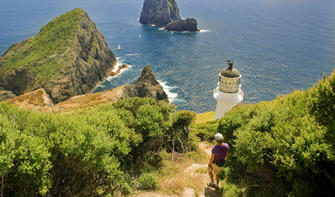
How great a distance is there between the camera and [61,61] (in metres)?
71.1

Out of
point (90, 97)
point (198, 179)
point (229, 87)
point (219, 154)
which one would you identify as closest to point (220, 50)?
point (90, 97)

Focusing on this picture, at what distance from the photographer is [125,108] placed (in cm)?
1551

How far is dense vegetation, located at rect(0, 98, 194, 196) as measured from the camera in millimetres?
7641

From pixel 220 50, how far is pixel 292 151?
294 ft

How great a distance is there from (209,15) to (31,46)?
117795 mm

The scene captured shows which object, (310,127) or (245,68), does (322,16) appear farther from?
(310,127)

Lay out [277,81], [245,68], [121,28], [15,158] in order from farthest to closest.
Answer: [121,28], [245,68], [277,81], [15,158]

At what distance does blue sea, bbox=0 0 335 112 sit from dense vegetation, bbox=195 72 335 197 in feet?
148

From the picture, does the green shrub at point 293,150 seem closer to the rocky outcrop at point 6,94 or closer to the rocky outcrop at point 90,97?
the rocky outcrop at point 90,97

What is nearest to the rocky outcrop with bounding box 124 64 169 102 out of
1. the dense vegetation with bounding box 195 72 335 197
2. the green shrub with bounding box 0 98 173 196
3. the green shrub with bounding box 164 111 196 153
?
the green shrub with bounding box 164 111 196 153

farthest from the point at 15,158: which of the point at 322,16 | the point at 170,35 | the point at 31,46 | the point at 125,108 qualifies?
the point at 322,16

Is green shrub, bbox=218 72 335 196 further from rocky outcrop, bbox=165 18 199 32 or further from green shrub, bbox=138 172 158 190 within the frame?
rocky outcrop, bbox=165 18 199 32

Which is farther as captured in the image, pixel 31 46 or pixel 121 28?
pixel 121 28

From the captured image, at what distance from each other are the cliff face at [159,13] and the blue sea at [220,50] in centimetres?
896
